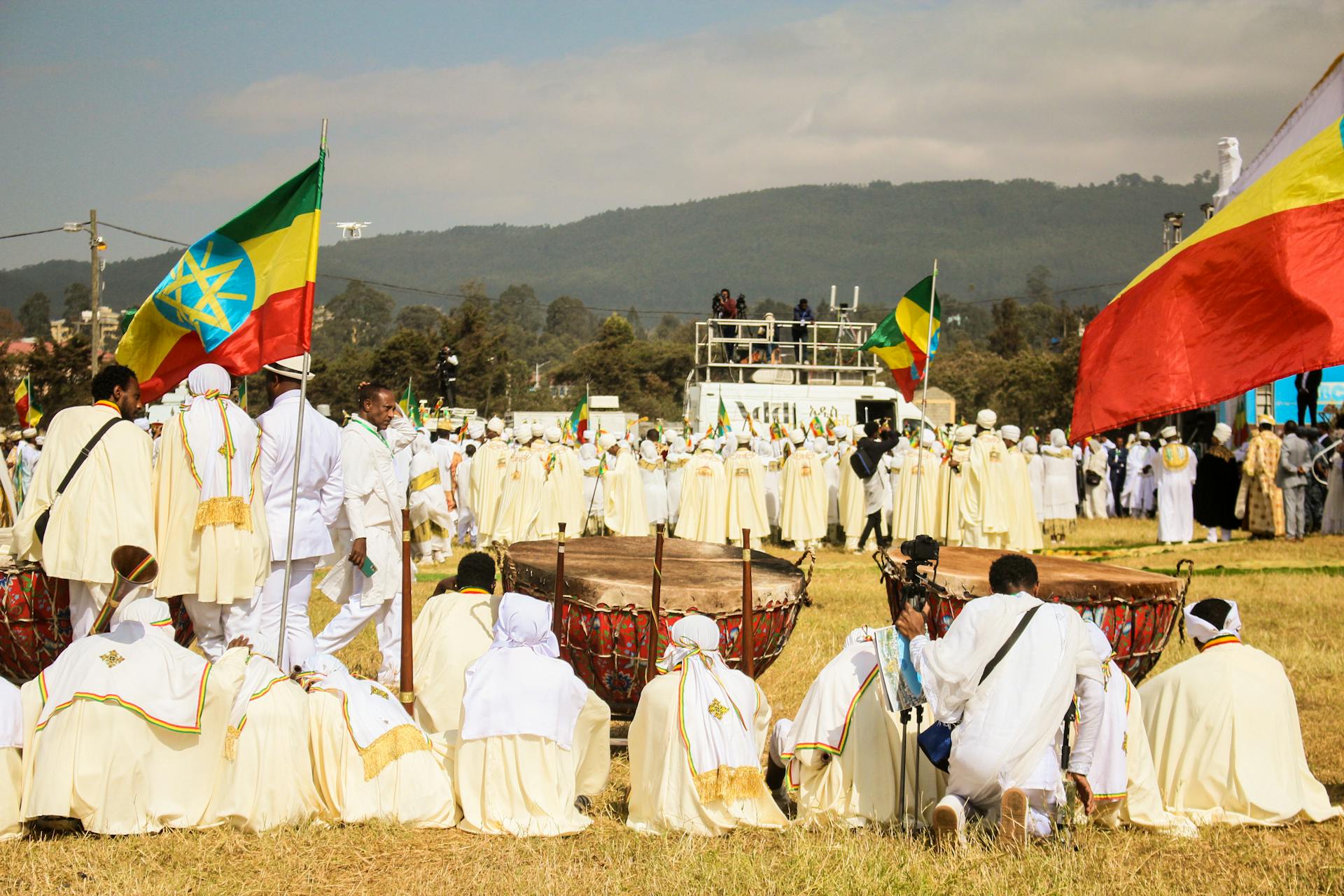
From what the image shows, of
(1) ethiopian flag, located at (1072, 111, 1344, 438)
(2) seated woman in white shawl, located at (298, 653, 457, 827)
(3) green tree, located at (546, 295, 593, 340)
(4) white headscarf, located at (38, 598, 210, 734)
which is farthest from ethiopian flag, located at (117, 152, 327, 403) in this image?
(3) green tree, located at (546, 295, 593, 340)

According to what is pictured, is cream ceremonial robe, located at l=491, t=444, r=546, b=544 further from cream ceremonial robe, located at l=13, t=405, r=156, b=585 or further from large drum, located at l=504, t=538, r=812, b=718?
cream ceremonial robe, located at l=13, t=405, r=156, b=585

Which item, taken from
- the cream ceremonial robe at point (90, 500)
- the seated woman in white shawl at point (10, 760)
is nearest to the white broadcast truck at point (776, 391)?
the cream ceremonial robe at point (90, 500)

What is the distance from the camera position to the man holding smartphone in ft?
24.4

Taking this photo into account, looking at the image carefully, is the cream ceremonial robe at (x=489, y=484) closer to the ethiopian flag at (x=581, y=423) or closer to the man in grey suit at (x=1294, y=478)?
the ethiopian flag at (x=581, y=423)

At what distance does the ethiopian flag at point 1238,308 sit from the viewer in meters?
4.70

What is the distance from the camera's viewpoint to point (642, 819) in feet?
17.3

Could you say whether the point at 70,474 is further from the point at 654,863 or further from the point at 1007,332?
the point at 1007,332

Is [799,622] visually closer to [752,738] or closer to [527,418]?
[752,738]

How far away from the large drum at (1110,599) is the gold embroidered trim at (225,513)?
3.22 meters

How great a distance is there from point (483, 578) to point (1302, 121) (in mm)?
16929

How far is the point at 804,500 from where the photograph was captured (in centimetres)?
1777

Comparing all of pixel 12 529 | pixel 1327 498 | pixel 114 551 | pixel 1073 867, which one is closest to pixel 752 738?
pixel 1073 867

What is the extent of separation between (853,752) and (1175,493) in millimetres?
13834

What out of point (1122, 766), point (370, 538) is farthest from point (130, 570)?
point (1122, 766)
